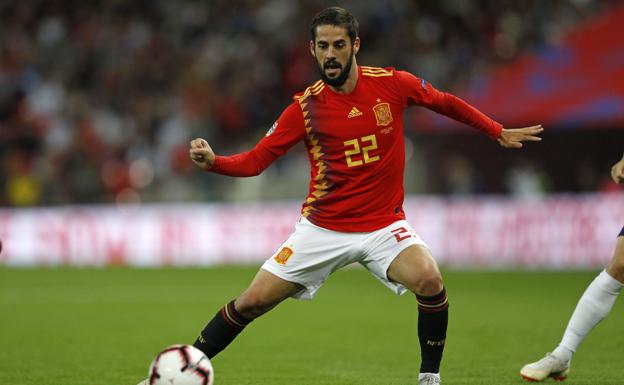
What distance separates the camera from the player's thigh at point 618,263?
6660 mm

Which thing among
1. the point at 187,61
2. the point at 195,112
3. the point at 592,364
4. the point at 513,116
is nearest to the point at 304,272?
the point at 592,364

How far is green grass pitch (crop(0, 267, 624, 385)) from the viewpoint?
24.5 ft

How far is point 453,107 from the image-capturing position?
643cm

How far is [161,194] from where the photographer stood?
1880 cm

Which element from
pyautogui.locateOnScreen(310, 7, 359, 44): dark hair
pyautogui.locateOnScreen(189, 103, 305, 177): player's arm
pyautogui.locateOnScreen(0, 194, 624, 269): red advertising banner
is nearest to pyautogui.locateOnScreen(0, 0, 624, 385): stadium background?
pyautogui.locateOnScreen(0, 194, 624, 269): red advertising banner

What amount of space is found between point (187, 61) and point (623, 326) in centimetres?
1314

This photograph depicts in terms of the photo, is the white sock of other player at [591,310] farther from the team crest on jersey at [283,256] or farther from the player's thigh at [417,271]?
the team crest on jersey at [283,256]

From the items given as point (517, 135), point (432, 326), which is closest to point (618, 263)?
point (517, 135)

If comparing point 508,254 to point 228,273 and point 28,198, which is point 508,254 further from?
point 28,198

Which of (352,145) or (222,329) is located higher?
(352,145)

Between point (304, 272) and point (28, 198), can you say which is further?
point (28, 198)

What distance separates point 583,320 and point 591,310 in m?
0.09

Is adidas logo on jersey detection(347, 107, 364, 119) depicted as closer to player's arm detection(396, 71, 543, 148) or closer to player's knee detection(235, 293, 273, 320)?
player's arm detection(396, 71, 543, 148)

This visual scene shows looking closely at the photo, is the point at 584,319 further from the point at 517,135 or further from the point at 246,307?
the point at 246,307
